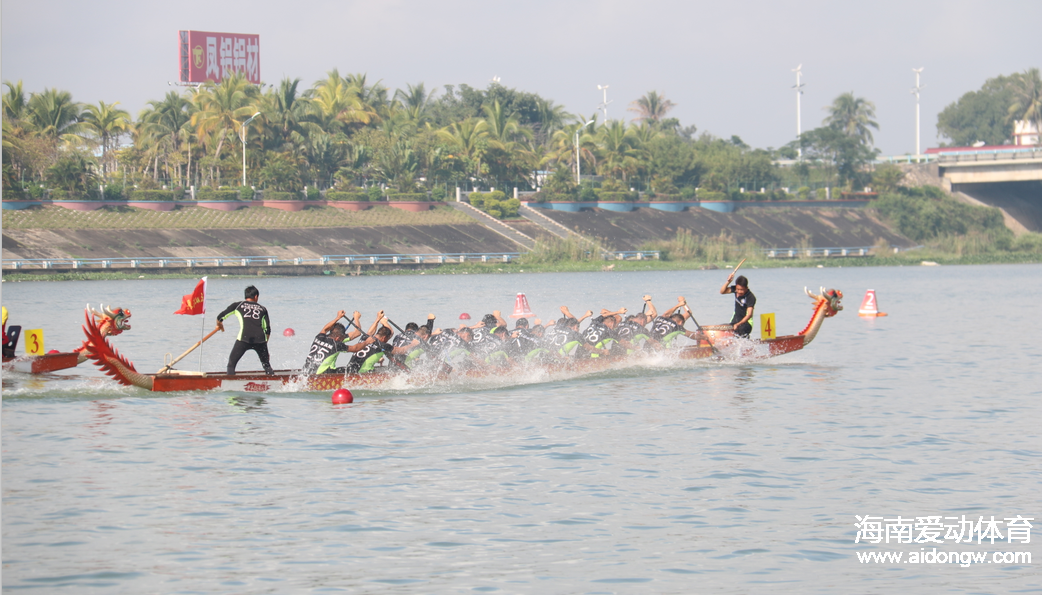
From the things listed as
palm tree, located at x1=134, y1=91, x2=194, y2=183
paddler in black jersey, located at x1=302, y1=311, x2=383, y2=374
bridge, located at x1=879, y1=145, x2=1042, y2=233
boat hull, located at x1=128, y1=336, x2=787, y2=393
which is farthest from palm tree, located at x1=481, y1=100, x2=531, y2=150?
paddler in black jersey, located at x1=302, y1=311, x2=383, y2=374

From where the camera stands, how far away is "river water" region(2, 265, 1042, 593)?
379 inches

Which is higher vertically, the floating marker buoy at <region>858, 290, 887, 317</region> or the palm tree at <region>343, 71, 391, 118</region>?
the palm tree at <region>343, 71, 391, 118</region>

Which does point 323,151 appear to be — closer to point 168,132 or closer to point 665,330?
point 168,132

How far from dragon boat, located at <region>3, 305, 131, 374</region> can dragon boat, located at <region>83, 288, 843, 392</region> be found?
0.22 m

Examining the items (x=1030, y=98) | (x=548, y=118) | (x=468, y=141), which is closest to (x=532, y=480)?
(x=468, y=141)

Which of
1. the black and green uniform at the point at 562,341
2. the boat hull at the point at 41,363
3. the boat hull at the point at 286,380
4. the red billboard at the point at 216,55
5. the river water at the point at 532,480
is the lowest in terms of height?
the river water at the point at 532,480

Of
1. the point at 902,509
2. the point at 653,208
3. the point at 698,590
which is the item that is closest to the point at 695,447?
the point at 902,509

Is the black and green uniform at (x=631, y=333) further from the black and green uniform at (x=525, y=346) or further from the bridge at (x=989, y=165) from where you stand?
the bridge at (x=989, y=165)

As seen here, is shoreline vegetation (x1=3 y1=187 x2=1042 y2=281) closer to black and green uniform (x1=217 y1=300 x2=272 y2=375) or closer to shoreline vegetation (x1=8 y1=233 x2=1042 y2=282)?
shoreline vegetation (x1=8 y1=233 x2=1042 y2=282)

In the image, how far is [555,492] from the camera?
12297 mm

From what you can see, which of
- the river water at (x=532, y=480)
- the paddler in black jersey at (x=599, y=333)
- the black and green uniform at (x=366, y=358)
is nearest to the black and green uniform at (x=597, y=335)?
the paddler in black jersey at (x=599, y=333)

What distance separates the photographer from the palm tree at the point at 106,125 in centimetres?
8206

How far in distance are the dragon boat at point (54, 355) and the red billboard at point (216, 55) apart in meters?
77.0

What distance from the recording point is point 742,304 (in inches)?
897
